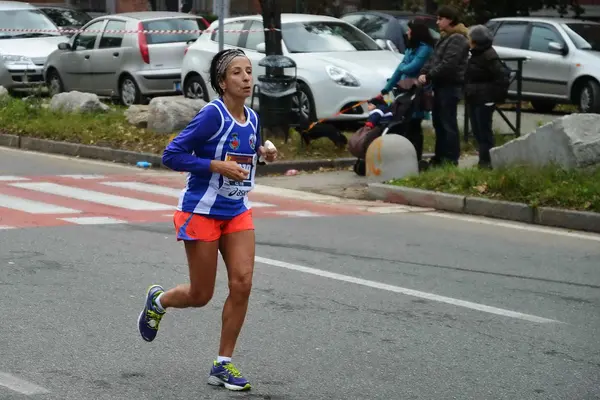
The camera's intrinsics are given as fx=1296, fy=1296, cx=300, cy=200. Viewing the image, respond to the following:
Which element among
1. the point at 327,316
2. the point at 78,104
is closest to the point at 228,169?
the point at 327,316

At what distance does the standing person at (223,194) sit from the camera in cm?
610

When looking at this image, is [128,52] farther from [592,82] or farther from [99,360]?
[99,360]

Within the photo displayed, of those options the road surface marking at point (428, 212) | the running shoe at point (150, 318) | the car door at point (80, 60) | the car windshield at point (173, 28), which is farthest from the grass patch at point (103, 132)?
the running shoe at point (150, 318)

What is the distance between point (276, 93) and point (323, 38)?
2.65 m

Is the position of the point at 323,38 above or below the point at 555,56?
above

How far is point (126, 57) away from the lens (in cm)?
2175

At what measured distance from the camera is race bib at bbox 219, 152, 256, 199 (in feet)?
20.1

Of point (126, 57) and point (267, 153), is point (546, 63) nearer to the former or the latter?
point (126, 57)

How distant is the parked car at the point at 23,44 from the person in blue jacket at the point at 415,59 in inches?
427

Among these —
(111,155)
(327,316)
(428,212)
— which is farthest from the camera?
(111,155)

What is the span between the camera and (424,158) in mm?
15812

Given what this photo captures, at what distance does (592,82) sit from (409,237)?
11.2 m

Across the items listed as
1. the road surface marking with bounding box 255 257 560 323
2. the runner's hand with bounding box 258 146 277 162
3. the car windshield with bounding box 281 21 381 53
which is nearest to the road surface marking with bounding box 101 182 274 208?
the road surface marking with bounding box 255 257 560 323

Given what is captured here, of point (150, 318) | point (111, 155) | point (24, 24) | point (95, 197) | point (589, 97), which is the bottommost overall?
point (111, 155)
